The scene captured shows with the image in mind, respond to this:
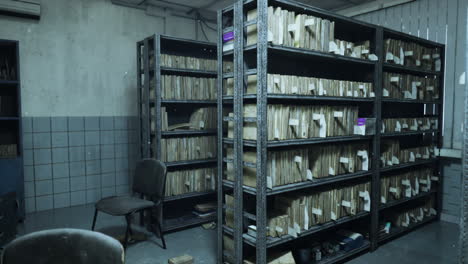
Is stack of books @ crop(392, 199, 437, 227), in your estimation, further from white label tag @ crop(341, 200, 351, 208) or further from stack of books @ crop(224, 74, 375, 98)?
stack of books @ crop(224, 74, 375, 98)

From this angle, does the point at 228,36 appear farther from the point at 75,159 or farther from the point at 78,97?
the point at 75,159

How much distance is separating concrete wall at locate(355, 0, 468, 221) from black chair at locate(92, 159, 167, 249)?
3591mm

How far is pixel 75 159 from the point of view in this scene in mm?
4438

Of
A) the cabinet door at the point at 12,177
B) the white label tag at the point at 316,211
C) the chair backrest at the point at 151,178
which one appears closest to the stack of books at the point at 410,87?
the white label tag at the point at 316,211

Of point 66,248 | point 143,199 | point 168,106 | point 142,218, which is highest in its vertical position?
point 168,106

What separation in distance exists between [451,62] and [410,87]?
0.89 m

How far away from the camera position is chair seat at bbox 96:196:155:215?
278cm

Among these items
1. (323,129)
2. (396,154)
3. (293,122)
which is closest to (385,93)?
(396,154)

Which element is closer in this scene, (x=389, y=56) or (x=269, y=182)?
(x=269, y=182)

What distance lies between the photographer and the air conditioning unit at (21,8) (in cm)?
379

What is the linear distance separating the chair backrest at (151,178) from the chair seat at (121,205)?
13cm

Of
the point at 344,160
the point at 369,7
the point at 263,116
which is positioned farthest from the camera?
the point at 369,7

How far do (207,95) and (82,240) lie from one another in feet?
9.22

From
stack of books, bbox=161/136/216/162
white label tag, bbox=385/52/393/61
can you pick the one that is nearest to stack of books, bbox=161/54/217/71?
stack of books, bbox=161/136/216/162
